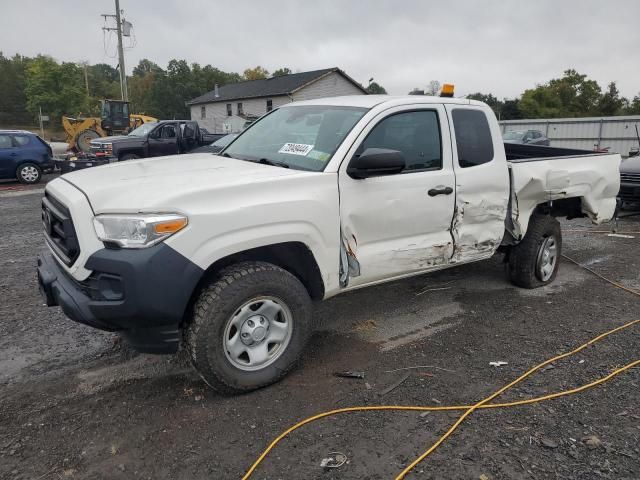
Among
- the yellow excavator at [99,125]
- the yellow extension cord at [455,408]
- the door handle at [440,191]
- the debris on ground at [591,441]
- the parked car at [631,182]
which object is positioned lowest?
the debris on ground at [591,441]

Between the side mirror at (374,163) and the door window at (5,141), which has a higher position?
the door window at (5,141)

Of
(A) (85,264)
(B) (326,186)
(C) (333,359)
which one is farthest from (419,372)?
(A) (85,264)

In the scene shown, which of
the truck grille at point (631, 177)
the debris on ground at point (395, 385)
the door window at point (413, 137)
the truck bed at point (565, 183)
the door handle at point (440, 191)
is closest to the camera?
the debris on ground at point (395, 385)

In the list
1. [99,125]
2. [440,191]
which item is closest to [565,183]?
[440,191]

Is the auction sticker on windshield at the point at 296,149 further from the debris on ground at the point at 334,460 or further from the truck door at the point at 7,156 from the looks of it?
the truck door at the point at 7,156

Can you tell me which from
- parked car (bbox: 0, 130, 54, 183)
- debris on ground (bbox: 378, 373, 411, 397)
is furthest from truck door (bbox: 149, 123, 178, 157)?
debris on ground (bbox: 378, 373, 411, 397)

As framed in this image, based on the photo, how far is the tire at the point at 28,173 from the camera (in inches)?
559

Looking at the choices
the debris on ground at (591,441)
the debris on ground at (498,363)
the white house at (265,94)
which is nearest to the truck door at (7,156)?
the debris on ground at (498,363)

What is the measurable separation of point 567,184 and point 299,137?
303cm

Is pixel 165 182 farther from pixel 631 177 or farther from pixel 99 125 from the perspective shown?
pixel 99 125

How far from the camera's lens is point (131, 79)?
8631cm

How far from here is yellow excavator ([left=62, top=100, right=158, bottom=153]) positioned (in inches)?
890

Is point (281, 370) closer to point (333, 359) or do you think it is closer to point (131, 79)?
point (333, 359)

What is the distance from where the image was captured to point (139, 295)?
8.87 ft
